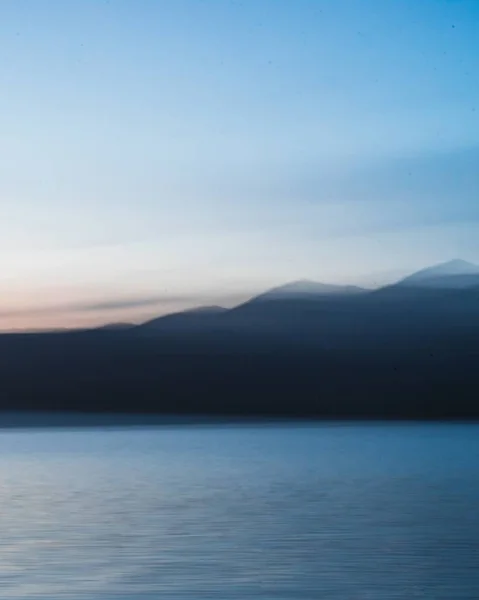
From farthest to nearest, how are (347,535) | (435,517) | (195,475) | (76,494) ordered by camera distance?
(195,475), (76,494), (435,517), (347,535)

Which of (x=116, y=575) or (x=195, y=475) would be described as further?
(x=195, y=475)

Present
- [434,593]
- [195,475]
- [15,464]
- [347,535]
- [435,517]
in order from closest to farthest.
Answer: [434,593] → [347,535] → [435,517] → [195,475] → [15,464]

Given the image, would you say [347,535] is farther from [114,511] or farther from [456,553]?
[114,511]

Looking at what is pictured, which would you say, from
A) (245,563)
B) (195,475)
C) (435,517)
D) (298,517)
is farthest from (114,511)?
(195,475)

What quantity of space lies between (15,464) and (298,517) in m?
23.5

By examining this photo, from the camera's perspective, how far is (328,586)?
11898mm

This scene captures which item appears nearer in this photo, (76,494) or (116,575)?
(116,575)

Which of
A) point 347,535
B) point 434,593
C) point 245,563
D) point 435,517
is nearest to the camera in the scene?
point 434,593

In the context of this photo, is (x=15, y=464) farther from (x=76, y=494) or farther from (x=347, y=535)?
(x=347, y=535)

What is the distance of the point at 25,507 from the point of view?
20.9 m

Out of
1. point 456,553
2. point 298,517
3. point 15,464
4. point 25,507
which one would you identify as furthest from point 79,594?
point 15,464

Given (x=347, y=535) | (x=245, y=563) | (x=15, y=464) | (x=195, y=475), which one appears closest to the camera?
(x=245, y=563)

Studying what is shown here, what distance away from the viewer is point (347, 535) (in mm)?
16156

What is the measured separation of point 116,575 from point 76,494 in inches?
478
